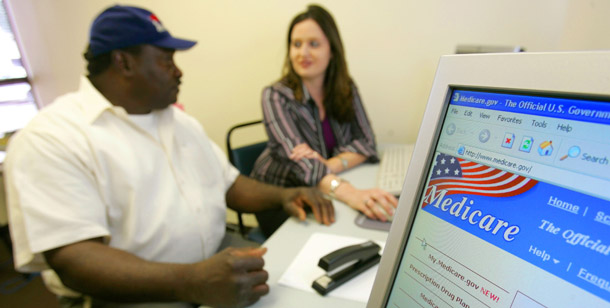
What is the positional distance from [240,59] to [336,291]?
1.62 m

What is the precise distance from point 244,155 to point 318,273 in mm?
821

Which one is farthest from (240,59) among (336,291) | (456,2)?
(336,291)

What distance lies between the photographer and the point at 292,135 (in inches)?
46.5

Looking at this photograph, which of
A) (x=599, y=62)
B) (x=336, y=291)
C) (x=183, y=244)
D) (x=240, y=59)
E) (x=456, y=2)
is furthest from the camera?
(x=240, y=59)

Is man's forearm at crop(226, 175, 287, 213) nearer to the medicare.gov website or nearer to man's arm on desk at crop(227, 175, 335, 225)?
man's arm on desk at crop(227, 175, 335, 225)

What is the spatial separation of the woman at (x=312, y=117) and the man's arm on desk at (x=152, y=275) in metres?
0.49

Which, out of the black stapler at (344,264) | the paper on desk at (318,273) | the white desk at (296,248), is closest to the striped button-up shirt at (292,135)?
the white desk at (296,248)

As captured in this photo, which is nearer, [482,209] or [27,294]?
[482,209]

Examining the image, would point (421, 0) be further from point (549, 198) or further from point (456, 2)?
point (549, 198)

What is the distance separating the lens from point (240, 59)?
1838 mm

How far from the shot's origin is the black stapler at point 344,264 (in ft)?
1.79

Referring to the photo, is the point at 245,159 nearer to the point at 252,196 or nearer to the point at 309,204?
the point at 252,196

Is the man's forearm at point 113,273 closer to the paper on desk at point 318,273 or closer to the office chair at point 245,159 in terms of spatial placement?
the paper on desk at point 318,273

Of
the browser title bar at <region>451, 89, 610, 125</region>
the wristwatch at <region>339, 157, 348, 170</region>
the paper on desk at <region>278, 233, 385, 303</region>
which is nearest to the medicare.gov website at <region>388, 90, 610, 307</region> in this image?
the browser title bar at <region>451, 89, 610, 125</region>
